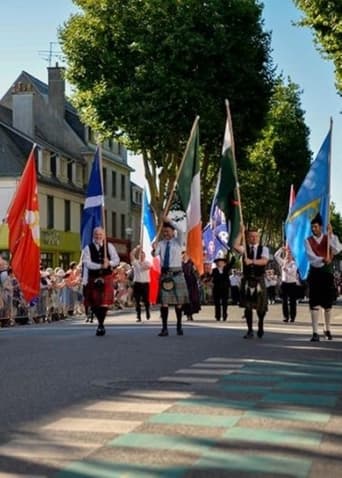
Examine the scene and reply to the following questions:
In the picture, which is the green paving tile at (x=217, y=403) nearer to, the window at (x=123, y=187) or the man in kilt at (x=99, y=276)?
the man in kilt at (x=99, y=276)

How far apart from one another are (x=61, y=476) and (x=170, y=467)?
65 centimetres

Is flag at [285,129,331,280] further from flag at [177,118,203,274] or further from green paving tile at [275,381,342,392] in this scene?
green paving tile at [275,381,342,392]

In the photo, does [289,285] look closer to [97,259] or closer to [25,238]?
[25,238]

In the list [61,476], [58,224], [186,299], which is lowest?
[61,476]

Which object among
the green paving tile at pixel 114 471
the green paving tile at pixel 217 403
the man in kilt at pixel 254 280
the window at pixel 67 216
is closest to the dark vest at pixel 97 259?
the man in kilt at pixel 254 280

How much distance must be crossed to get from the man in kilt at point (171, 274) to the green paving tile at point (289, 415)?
8105 millimetres

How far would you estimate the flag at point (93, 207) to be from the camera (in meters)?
17.1

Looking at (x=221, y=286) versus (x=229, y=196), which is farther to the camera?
(x=221, y=286)

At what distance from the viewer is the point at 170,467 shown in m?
5.34

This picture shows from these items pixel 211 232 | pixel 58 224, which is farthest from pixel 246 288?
pixel 58 224

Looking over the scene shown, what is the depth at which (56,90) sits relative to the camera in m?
61.4

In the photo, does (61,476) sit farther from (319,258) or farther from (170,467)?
(319,258)

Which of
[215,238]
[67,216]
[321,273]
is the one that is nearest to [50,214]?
[67,216]

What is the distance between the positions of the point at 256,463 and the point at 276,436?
2.71 ft
